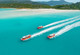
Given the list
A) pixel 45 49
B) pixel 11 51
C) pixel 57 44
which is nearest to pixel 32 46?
pixel 45 49

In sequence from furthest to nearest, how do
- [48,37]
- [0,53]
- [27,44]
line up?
[48,37]
[27,44]
[0,53]

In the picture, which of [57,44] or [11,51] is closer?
[11,51]

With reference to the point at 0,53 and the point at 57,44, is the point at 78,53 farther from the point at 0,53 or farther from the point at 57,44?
the point at 0,53

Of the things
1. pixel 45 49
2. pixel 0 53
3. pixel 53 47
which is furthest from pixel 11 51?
pixel 53 47

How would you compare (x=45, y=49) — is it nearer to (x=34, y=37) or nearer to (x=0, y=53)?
(x=34, y=37)

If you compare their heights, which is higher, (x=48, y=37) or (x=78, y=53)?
(x=48, y=37)

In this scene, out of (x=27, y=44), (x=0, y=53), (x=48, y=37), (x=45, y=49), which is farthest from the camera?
(x=48, y=37)

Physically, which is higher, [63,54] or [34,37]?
[34,37]

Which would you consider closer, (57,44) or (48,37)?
(57,44)

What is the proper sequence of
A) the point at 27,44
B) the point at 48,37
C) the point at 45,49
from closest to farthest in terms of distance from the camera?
the point at 45,49, the point at 27,44, the point at 48,37
